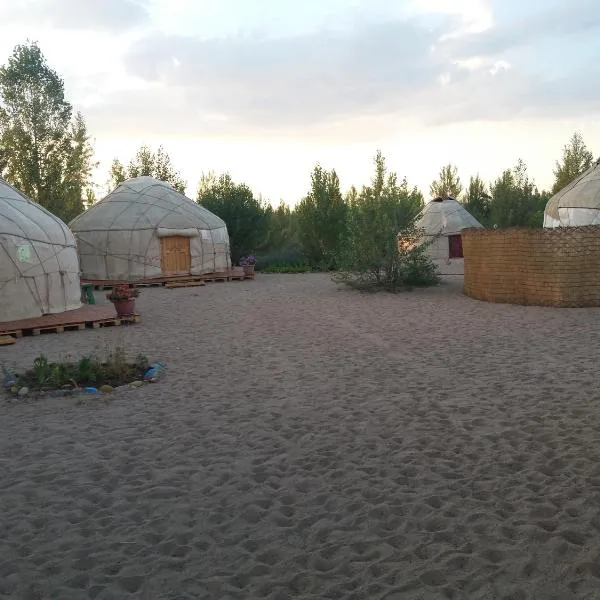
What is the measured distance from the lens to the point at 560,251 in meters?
10.6

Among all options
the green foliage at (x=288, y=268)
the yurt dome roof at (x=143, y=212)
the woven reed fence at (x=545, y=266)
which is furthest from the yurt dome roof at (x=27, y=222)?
the green foliage at (x=288, y=268)

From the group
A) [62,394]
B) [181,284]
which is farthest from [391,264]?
[62,394]

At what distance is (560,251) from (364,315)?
3.46m

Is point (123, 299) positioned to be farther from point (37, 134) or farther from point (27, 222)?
point (37, 134)

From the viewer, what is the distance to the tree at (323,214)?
2339cm

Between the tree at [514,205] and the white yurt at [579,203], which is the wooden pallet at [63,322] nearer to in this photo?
the white yurt at [579,203]

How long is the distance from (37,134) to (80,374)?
18625mm

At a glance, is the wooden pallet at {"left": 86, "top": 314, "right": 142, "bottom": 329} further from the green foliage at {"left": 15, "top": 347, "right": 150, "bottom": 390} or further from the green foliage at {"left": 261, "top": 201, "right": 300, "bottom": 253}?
the green foliage at {"left": 261, "top": 201, "right": 300, "bottom": 253}

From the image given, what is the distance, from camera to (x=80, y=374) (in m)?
6.06

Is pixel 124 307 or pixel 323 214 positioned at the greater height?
pixel 323 214

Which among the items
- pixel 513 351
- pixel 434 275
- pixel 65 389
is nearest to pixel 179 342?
pixel 65 389

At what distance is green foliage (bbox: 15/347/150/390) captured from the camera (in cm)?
590

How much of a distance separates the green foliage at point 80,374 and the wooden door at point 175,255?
38.3 feet

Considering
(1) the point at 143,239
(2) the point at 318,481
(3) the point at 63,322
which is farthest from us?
(1) the point at 143,239
